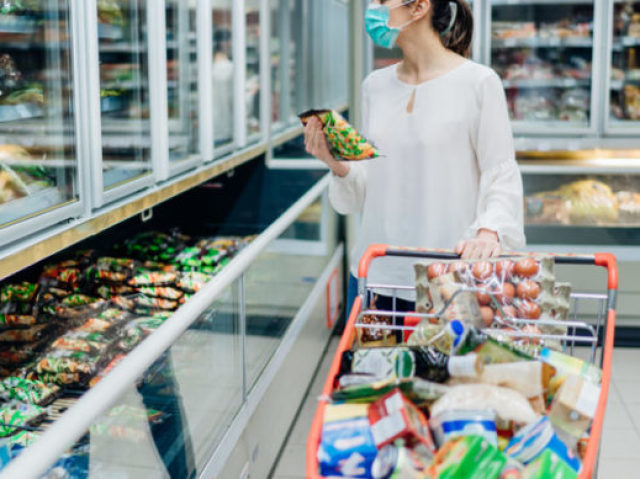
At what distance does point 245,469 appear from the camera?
2.67 meters

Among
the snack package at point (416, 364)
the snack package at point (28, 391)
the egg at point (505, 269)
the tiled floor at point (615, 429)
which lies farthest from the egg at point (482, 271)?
the tiled floor at point (615, 429)

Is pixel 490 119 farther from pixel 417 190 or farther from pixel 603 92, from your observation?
pixel 603 92

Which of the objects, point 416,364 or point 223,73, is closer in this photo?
point 416,364

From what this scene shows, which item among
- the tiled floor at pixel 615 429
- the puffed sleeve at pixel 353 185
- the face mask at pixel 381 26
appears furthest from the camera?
the tiled floor at pixel 615 429

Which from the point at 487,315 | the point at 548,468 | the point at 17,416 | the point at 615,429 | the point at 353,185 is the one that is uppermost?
the point at 353,185

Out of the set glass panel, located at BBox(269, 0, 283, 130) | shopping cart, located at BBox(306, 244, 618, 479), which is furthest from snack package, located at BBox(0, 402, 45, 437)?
glass panel, located at BBox(269, 0, 283, 130)

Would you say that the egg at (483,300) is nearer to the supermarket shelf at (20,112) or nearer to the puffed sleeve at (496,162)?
the puffed sleeve at (496,162)

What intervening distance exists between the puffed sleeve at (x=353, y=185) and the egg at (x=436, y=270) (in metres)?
0.61

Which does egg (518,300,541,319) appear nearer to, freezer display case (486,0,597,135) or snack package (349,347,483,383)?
snack package (349,347,483,383)

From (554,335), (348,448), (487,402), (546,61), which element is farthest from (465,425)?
(546,61)

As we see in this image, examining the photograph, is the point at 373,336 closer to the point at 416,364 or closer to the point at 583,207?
the point at 416,364

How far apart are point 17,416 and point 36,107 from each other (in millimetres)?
763

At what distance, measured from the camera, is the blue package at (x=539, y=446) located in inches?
49.7

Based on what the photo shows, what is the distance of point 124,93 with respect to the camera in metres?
2.69
